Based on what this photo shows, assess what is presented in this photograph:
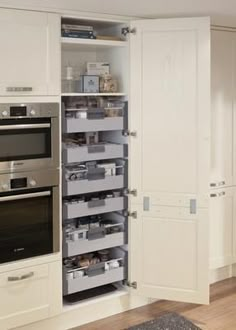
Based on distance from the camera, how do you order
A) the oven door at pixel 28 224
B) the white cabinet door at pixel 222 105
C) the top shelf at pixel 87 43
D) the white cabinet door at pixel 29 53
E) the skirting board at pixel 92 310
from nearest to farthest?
the white cabinet door at pixel 29 53, the oven door at pixel 28 224, the top shelf at pixel 87 43, the skirting board at pixel 92 310, the white cabinet door at pixel 222 105

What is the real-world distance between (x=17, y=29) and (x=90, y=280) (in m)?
1.75

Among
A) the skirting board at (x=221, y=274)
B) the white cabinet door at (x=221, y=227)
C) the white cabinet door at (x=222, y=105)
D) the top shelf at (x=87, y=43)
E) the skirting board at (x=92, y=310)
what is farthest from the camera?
the skirting board at (x=221, y=274)

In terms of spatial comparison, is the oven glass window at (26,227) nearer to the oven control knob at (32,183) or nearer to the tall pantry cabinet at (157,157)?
the oven control knob at (32,183)

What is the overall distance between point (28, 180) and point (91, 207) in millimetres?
553

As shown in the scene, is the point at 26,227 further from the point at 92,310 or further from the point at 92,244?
the point at 92,310

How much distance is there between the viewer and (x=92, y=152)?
3414 mm

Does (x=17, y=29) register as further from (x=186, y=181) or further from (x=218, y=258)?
(x=218, y=258)

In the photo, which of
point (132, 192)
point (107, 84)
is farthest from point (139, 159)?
point (107, 84)

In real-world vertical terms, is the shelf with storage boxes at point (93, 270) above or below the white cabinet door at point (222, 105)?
below

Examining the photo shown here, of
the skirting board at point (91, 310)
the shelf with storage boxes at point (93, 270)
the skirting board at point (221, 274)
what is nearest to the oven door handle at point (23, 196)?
the shelf with storage boxes at point (93, 270)

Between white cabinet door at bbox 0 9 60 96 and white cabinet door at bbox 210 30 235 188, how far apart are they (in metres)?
1.37

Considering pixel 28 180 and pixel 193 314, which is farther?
pixel 193 314

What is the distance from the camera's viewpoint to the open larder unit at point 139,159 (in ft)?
11.0

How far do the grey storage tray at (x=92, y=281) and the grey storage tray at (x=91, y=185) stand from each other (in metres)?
0.60
